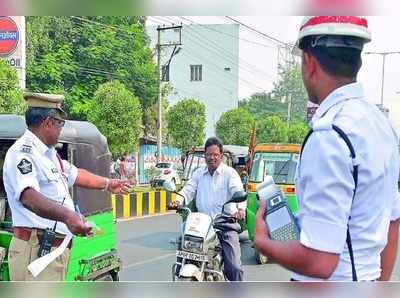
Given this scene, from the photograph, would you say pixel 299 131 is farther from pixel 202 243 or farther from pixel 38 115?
pixel 38 115

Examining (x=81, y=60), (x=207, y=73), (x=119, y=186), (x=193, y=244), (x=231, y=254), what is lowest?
(x=231, y=254)

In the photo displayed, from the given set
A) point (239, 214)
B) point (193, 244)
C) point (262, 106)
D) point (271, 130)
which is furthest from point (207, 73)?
point (193, 244)

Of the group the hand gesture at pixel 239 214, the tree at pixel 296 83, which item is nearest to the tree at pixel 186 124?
the tree at pixel 296 83

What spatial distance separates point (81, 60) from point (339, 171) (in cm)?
1439

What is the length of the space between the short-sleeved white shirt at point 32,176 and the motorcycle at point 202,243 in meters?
1.21

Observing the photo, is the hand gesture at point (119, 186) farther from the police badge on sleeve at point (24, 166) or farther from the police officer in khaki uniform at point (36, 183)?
the police badge on sleeve at point (24, 166)

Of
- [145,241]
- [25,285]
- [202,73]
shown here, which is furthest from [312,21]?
[202,73]

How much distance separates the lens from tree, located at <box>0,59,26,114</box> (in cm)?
839

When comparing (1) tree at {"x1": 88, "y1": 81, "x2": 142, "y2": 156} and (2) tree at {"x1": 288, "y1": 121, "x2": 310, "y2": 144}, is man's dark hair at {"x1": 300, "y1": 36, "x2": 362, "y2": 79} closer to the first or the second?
A: (2) tree at {"x1": 288, "y1": 121, "x2": 310, "y2": 144}

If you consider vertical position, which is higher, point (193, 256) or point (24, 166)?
point (24, 166)

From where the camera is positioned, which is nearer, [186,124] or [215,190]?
[215,190]

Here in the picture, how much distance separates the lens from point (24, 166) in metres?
2.49

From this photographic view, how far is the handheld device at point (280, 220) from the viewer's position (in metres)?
1.19

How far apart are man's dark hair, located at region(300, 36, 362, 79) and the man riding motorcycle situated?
9.12 feet
